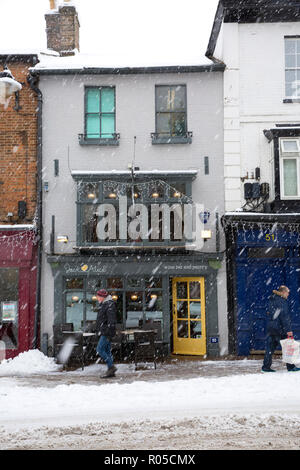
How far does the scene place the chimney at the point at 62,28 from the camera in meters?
16.8

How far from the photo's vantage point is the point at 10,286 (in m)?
14.9

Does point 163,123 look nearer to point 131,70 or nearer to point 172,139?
point 172,139

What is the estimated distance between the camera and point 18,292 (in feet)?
48.6

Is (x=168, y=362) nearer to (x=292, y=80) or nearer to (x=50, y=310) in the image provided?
(x=50, y=310)

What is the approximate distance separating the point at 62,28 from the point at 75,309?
28.7 ft

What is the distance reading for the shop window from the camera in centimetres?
1473

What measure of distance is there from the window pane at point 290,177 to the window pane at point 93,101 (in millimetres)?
5493

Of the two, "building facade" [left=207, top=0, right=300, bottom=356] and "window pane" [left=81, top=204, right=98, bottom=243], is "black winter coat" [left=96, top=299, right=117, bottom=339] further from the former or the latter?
"building facade" [left=207, top=0, right=300, bottom=356]

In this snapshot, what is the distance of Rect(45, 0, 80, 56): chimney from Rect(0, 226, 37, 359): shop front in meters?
6.11

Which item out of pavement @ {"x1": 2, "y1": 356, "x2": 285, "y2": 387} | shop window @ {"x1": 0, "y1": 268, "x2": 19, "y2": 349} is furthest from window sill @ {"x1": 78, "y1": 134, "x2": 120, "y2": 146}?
pavement @ {"x1": 2, "y1": 356, "x2": 285, "y2": 387}

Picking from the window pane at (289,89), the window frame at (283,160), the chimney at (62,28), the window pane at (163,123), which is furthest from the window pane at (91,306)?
the window pane at (289,89)

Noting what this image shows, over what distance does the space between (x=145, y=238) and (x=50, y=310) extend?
326cm
